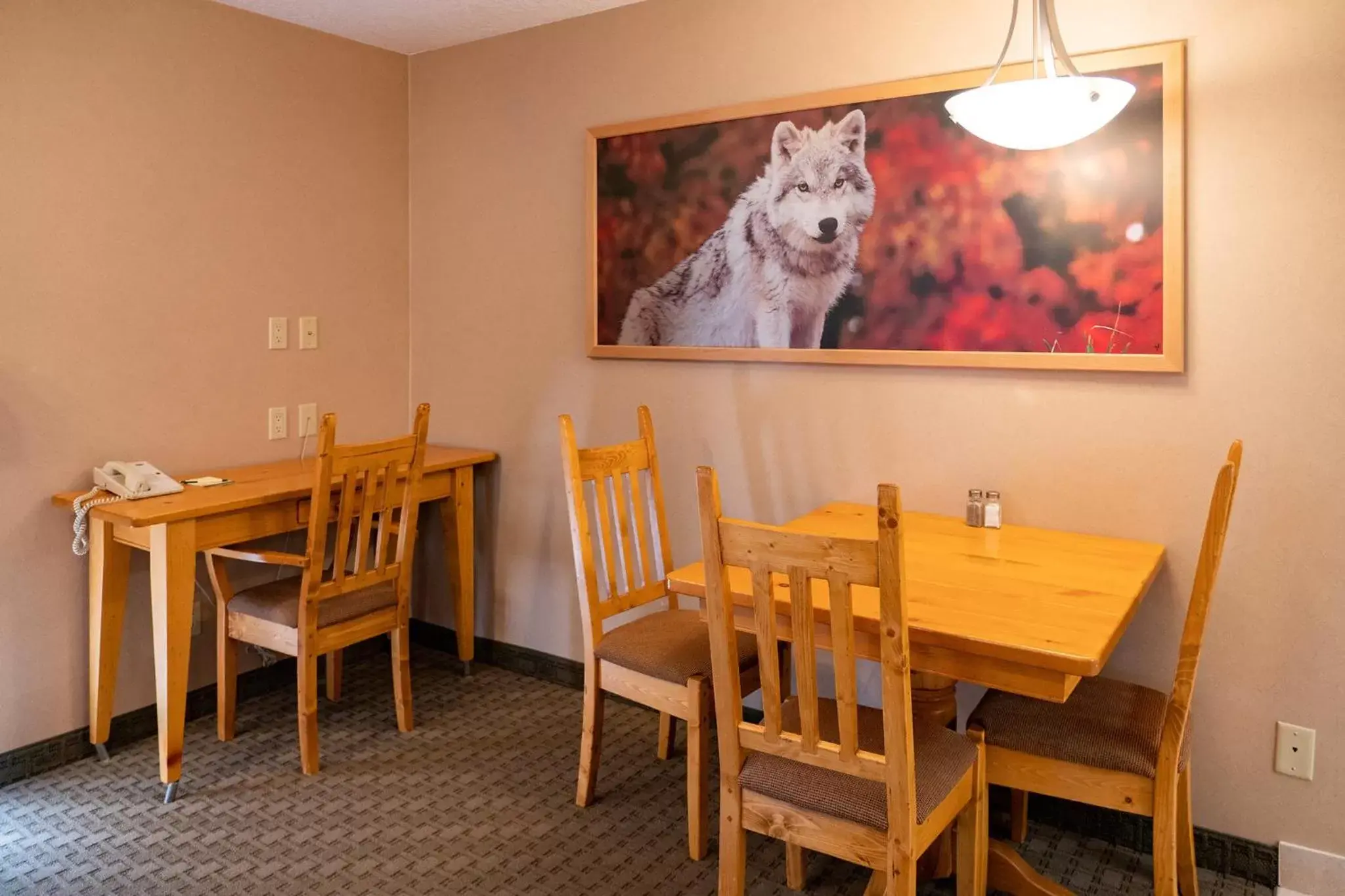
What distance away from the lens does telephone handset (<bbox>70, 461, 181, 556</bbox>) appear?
2785 mm

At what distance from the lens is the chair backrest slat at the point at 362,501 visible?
8.89 feet

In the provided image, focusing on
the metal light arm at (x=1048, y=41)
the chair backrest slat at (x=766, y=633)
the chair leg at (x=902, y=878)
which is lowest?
the chair leg at (x=902, y=878)

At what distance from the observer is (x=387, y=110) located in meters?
3.72

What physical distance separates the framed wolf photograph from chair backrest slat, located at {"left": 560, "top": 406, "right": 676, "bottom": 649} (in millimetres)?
451

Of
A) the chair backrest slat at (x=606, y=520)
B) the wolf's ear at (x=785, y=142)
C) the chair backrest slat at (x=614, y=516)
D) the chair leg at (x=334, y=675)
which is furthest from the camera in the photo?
the chair leg at (x=334, y=675)

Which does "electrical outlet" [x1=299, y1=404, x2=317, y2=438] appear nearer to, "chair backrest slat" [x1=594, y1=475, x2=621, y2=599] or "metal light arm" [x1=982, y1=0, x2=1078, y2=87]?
"chair backrest slat" [x1=594, y1=475, x2=621, y2=599]

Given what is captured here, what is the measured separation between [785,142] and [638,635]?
143cm

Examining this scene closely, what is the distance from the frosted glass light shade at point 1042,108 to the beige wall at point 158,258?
2.31 m

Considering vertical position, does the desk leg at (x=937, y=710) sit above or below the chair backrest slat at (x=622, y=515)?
below

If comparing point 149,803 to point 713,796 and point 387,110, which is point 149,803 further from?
point 387,110

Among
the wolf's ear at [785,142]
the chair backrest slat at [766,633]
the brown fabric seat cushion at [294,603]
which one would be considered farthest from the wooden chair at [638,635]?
the wolf's ear at [785,142]

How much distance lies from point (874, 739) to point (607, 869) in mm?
794

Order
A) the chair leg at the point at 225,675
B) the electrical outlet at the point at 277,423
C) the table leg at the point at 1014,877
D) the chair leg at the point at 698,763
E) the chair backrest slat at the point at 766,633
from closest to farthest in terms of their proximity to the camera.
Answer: the chair backrest slat at the point at 766,633 < the table leg at the point at 1014,877 < the chair leg at the point at 698,763 < the chair leg at the point at 225,675 < the electrical outlet at the point at 277,423

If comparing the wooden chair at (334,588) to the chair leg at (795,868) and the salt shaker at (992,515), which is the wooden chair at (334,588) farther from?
the salt shaker at (992,515)
